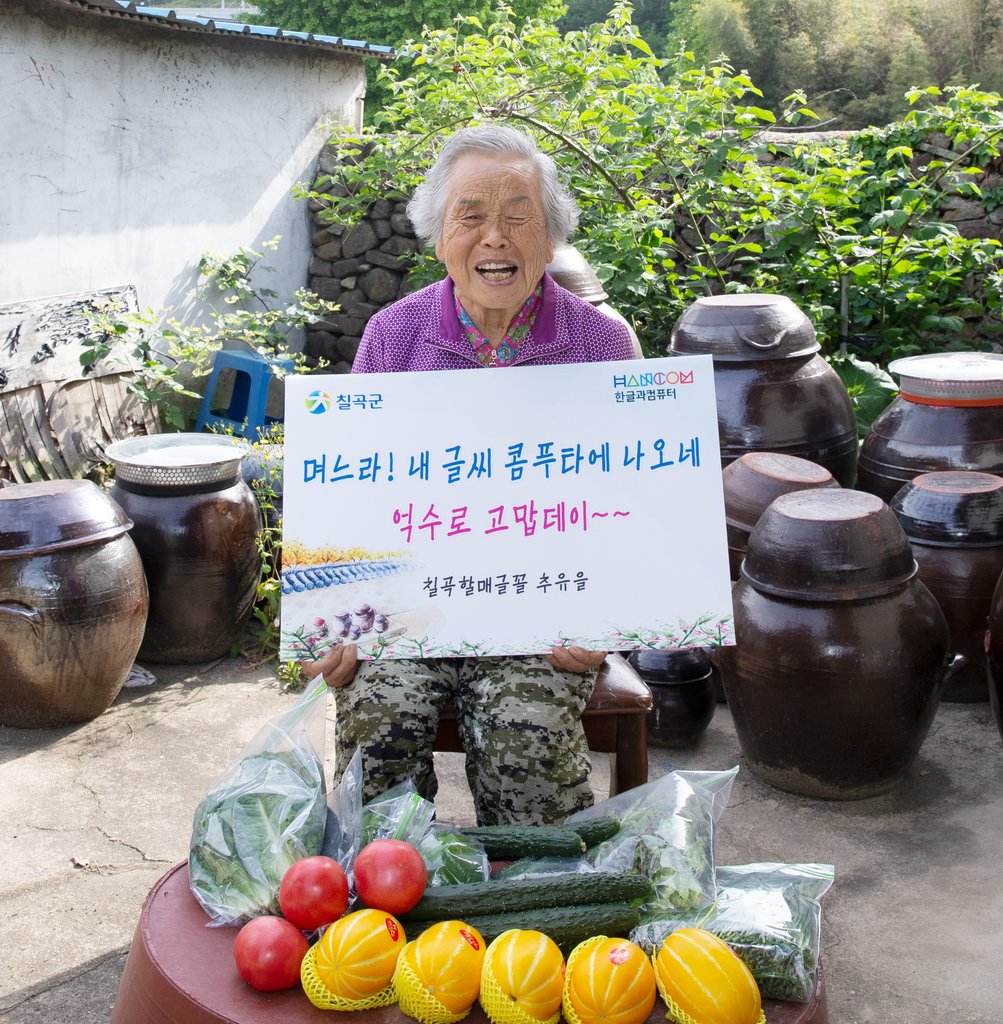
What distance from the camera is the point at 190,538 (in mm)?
4094

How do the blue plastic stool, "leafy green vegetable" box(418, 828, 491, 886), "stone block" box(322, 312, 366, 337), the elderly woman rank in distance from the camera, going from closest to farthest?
"leafy green vegetable" box(418, 828, 491, 886) < the elderly woman < the blue plastic stool < "stone block" box(322, 312, 366, 337)

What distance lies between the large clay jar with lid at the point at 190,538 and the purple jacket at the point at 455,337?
1.75 metres

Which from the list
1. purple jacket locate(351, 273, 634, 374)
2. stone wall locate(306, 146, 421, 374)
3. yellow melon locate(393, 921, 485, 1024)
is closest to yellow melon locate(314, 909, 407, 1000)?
yellow melon locate(393, 921, 485, 1024)

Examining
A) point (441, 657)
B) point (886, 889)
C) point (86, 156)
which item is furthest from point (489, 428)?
point (86, 156)

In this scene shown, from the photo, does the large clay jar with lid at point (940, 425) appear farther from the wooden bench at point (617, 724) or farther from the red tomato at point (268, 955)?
the red tomato at point (268, 955)

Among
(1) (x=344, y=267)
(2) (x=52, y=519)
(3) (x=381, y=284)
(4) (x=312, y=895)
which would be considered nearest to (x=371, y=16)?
(1) (x=344, y=267)

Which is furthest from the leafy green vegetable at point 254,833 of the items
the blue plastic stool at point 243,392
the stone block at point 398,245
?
the stone block at point 398,245

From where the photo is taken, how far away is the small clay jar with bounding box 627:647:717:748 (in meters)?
3.57

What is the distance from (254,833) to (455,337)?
3.89 ft

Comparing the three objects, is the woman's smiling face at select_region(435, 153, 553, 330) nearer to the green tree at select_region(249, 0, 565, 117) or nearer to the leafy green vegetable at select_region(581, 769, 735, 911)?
the leafy green vegetable at select_region(581, 769, 735, 911)

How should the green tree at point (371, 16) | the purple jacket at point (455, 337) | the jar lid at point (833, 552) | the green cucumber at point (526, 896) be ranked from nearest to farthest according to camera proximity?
the green cucumber at point (526, 896)
the purple jacket at point (455, 337)
the jar lid at point (833, 552)
the green tree at point (371, 16)

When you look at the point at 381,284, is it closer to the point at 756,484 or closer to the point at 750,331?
the point at 750,331

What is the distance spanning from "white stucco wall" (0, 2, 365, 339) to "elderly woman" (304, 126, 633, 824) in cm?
402

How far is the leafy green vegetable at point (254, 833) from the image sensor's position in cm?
177
